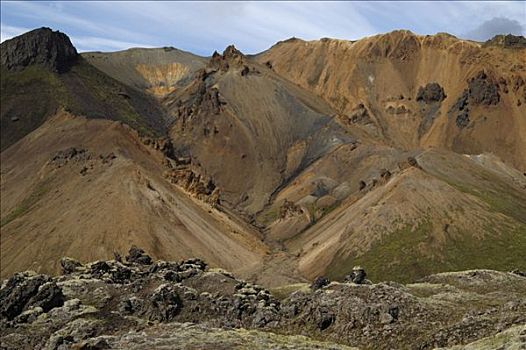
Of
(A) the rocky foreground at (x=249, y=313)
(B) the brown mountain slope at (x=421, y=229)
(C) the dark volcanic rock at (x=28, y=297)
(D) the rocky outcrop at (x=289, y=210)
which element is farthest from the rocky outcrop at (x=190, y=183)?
(C) the dark volcanic rock at (x=28, y=297)

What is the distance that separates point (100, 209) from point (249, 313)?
261 feet

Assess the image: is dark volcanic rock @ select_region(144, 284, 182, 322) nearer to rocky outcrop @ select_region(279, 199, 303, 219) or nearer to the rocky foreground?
the rocky foreground

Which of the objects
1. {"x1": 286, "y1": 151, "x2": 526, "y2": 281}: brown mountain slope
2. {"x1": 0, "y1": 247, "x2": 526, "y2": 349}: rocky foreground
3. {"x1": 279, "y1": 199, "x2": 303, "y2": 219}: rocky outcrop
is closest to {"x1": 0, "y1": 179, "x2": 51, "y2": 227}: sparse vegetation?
{"x1": 286, "y1": 151, "x2": 526, "y2": 281}: brown mountain slope

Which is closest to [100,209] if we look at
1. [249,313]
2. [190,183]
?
[190,183]

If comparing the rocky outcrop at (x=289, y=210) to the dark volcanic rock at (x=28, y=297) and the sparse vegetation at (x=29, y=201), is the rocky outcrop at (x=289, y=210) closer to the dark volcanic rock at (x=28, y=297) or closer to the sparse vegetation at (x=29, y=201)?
the sparse vegetation at (x=29, y=201)

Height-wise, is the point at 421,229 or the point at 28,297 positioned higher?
the point at 421,229

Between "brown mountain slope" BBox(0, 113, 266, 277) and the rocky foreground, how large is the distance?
5283cm

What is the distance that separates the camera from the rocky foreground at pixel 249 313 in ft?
143

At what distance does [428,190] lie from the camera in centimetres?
14338

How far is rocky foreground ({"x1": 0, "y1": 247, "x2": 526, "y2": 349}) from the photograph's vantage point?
4362 centimetres

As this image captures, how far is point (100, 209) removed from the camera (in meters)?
128

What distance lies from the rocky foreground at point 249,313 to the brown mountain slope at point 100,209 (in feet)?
173

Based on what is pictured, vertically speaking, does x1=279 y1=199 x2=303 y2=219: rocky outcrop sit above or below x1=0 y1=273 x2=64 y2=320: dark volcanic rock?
below

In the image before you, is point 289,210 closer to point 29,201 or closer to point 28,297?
point 29,201
